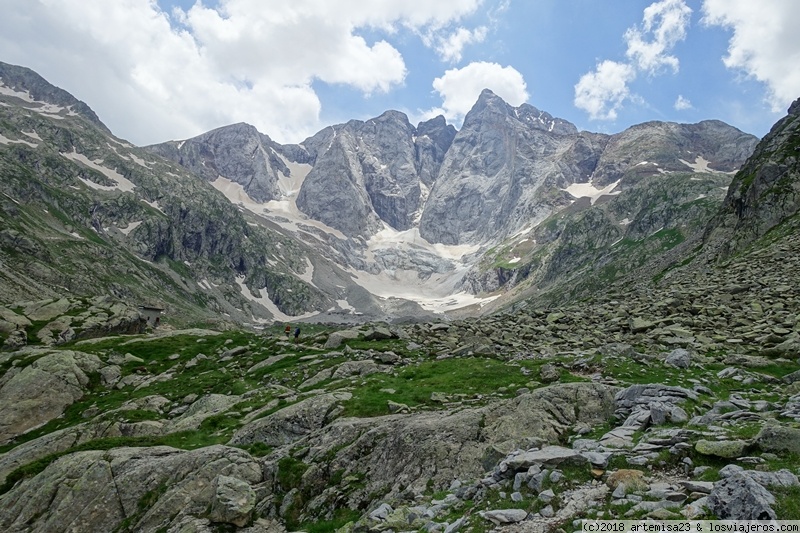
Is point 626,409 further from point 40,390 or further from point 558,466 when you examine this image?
point 40,390

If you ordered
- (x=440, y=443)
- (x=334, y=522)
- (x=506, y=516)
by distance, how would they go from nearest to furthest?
1. (x=506, y=516)
2. (x=334, y=522)
3. (x=440, y=443)

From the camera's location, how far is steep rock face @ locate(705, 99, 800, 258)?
2977 inches

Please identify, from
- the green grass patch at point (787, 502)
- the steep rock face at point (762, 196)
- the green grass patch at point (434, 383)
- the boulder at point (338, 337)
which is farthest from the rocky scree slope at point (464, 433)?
the steep rock face at point (762, 196)

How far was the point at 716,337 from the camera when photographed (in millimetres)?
29656

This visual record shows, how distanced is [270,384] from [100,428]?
498 inches

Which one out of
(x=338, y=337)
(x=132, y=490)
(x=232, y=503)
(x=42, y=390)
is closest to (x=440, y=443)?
(x=232, y=503)

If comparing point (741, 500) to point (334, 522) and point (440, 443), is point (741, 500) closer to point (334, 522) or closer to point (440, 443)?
point (440, 443)

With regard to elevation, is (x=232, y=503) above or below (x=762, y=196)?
below

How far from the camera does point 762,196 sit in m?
82.1

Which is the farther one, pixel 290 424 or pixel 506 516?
pixel 290 424

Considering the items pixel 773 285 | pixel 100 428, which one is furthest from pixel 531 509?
pixel 773 285

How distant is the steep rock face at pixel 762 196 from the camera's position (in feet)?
248

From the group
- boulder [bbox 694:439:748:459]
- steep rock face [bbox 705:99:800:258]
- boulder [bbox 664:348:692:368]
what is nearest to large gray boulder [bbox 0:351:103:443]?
boulder [bbox 694:439:748:459]

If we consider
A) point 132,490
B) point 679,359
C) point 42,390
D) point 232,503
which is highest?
point 679,359
